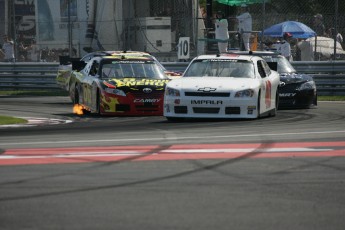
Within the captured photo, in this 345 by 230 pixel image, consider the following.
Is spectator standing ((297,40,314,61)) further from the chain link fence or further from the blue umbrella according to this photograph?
the blue umbrella

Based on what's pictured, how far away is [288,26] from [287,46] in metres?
5.34

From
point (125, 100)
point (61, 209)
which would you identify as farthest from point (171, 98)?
point (61, 209)

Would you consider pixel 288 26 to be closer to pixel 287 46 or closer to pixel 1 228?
pixel 287 46

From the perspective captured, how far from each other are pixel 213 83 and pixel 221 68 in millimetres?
1051

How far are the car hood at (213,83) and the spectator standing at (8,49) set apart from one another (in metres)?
14.6

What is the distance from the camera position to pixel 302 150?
10.8 m

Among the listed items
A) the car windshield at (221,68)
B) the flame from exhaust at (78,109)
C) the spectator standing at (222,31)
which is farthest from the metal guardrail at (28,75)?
the car windshield at (221,68)

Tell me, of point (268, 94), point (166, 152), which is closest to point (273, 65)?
point (268, 94)

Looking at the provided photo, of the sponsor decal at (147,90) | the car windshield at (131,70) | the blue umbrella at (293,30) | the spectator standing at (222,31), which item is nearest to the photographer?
the sponsor decal at (147,90)

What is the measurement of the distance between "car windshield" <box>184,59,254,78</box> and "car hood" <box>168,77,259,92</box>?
1.12ft

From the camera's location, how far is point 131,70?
1878 cm

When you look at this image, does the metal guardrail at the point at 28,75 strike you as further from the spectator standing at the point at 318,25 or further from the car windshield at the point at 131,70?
the car windshield at the point at 131,70

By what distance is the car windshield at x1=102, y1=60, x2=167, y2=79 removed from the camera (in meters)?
18.5

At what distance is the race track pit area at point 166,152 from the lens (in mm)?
10070
